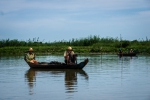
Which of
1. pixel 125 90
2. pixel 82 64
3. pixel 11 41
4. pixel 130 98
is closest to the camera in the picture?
pixel 130 98

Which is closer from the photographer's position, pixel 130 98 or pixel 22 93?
pixel 130 98

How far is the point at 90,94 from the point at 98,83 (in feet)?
7.36

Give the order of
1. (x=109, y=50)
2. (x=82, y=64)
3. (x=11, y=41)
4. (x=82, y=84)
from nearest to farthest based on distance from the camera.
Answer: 1. (x=82, y=84)
2. (x=82, y=64)
3. (x=109, y=50)
4. (x=11, y=41)

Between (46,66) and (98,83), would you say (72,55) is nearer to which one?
(46,66)

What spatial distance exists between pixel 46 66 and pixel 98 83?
5.80 meters

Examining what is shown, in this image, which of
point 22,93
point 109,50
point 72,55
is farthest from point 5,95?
point 109,50

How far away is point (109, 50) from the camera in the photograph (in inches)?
1575

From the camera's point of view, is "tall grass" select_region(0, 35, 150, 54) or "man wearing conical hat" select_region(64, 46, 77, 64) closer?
"man wearing conical hat" select_region(64, 46, 77, 64)

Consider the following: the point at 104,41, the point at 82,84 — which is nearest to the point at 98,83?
the point at 82,84

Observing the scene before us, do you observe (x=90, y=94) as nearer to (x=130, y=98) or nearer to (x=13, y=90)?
(x=130, y=98)

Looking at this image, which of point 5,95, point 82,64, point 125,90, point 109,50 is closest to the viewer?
point 5,95

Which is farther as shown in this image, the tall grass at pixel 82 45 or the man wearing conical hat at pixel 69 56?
the tall grass at pixel 82 45

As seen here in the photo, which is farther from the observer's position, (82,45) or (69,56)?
(82,45)

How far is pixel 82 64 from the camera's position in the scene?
1609cm
